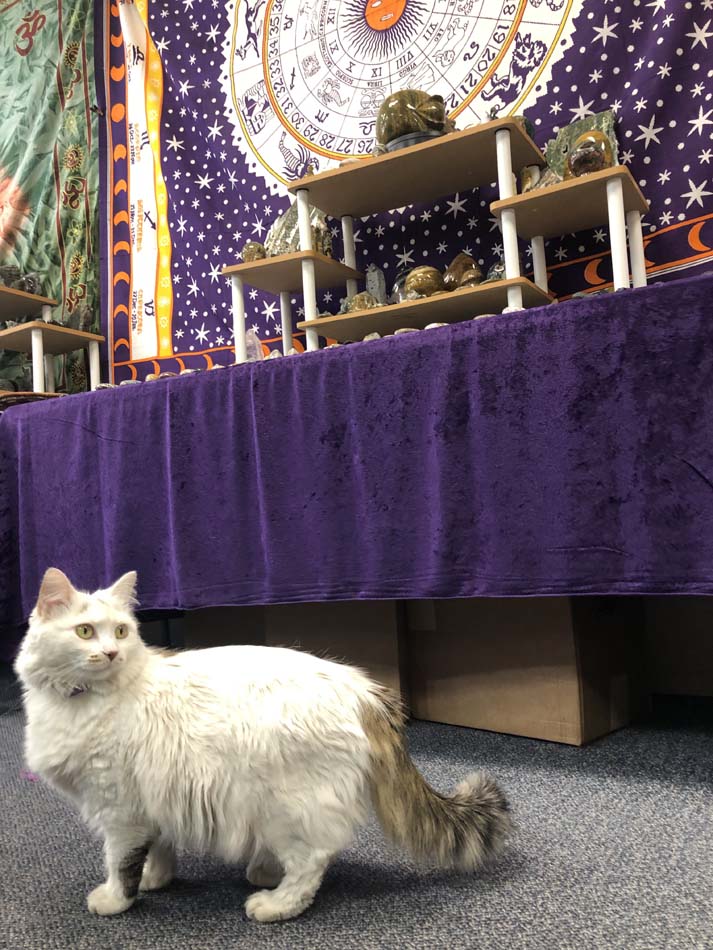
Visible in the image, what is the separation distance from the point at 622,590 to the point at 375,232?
5.13ft

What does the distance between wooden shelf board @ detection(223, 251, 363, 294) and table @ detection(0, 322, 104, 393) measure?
0.79 meters

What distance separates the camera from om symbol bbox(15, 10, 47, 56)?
3071mm

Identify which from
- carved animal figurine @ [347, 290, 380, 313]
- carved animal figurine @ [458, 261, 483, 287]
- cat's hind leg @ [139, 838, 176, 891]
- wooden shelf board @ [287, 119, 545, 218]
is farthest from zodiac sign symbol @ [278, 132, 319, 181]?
cat's hind leg @ [139, 838, 176, 891]

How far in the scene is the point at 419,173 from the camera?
81.2 inches

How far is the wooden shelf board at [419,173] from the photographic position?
6.28 ft

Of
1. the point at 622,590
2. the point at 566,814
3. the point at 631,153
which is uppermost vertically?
the point at 631,153

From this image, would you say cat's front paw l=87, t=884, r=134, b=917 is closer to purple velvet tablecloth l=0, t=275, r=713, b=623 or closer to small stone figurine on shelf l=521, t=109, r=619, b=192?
purple velvet tablecloth l=0, t=275, r=713, b=623

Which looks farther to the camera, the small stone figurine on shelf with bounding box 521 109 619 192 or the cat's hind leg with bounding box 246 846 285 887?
the small stone figurine on shelf with bounding box 521 109 619 192

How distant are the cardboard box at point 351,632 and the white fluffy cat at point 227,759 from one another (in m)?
0.71

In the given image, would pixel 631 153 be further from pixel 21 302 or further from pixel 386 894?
pixel 21 302

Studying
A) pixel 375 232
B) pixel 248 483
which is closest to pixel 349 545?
pixel 248 483

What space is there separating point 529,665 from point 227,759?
85cm

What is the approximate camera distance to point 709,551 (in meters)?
1.17

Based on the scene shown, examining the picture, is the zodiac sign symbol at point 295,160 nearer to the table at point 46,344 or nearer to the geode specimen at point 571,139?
the geode specimen at point 571,139
